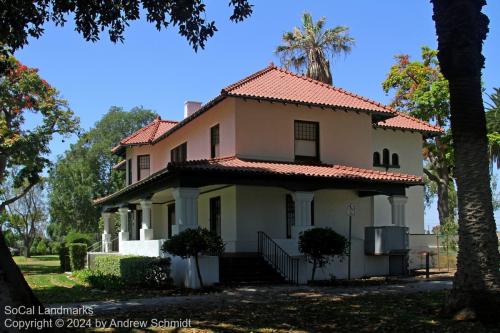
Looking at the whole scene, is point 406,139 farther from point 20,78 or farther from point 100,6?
point 20,78

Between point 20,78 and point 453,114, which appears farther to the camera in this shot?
point 20,78

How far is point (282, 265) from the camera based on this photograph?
63.2ft

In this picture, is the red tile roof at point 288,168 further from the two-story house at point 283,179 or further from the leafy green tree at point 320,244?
the leafy green tree at point 320,244

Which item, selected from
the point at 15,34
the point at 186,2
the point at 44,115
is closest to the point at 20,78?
the point at 44,115

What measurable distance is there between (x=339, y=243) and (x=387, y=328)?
8.05 meters

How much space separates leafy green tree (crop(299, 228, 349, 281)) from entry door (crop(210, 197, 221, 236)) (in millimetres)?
5417

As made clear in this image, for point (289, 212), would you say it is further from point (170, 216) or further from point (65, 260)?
point (65, 260)

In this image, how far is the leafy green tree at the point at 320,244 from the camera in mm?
17734

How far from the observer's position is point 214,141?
76.1 ft

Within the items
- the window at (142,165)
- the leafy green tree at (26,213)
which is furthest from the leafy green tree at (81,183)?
the window at (142,165)

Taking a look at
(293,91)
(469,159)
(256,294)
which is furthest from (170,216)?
(469,159)

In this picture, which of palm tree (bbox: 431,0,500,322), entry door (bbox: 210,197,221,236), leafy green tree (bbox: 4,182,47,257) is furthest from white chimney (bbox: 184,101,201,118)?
leafy green tree (bbox: 4,182,47,257)

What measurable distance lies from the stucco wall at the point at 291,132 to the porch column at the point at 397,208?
8.90 ft

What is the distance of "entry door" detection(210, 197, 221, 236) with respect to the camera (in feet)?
74.6
